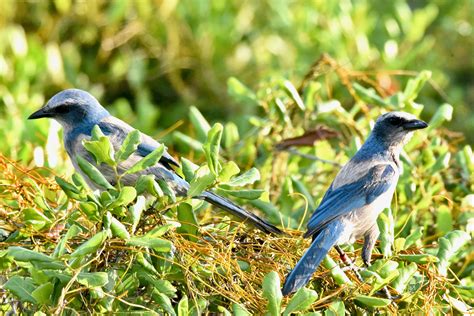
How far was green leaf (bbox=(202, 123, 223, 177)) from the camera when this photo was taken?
393 cm

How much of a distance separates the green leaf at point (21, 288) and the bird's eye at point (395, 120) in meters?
2.22

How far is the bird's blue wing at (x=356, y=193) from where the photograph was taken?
4.68 m

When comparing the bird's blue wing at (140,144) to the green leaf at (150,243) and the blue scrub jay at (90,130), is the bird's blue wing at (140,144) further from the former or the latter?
the green leaf at (150,243)

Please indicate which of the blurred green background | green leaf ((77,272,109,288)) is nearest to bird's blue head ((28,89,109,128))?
green leaf ((77,272,109,288))

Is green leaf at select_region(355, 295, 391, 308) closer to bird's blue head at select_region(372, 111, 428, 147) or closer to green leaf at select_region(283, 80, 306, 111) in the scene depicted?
bird's blue head at select_region(372, 111, 428, 147)

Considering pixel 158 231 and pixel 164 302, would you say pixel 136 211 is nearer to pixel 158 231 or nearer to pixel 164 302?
pixel 158 231

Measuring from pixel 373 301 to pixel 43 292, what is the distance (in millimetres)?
1210

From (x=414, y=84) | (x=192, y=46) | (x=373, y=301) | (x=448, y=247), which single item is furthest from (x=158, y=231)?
(x=192, y=46)

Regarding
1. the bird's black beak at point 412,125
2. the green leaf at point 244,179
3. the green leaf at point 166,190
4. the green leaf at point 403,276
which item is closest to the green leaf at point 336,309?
the green leaf at point 403,276

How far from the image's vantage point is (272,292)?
362cm

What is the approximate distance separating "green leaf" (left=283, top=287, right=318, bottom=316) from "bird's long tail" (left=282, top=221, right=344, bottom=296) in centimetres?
23

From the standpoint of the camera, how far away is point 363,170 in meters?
5.03

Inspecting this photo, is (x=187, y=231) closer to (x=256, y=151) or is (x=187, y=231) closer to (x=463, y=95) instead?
(x=256, y=151)

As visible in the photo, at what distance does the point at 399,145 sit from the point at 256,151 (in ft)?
3.51
